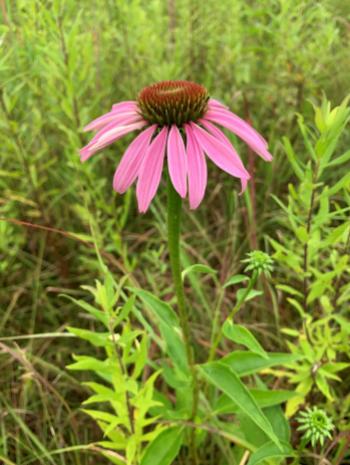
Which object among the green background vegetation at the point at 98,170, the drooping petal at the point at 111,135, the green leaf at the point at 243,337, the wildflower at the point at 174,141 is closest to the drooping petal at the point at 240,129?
the wildflower at the point at 174,141

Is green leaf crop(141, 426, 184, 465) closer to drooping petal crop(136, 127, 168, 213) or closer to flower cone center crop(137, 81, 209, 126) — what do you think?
drooping petal crop(136, 127, 168, 213)

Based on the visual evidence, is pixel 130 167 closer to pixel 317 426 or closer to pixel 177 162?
pixel 177 162

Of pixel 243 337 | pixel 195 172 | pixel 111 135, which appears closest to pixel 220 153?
pixel 195 172

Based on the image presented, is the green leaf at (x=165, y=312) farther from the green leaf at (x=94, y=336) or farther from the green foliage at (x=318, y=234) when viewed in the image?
the green foliage at (x=318, y=234)

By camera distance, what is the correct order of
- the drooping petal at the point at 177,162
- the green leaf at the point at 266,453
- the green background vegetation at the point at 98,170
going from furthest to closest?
the green background vegetation at the point at 98,170 < the green leaf at the point at 266,453 < the drooping petal at the point at 177,162

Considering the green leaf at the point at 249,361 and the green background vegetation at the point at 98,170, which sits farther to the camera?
the green background vegetation at the point at 98,170

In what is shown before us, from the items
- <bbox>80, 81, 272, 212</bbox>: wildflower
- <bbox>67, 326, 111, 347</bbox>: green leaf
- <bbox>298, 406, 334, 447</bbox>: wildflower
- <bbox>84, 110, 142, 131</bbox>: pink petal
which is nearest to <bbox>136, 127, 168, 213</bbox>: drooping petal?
<bbox>80, 81, 272, 212</bbox>: wildflower

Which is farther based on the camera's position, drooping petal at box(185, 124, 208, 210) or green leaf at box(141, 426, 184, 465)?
green leaf at box(141, 426, 184, 465)

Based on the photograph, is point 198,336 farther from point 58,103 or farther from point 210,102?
point 58,103
